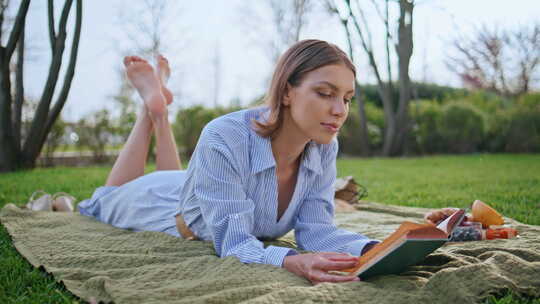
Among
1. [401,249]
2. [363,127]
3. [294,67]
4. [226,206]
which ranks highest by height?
[294,67]

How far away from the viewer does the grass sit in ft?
6.07

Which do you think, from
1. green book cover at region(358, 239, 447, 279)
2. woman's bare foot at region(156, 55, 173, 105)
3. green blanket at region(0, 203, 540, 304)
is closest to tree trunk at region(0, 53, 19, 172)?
woman's bare foot at region(156, 55, 173, 105)

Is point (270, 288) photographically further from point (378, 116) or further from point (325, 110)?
point (378, 116)

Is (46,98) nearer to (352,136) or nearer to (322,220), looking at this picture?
(322,220)

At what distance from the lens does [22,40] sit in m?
7.69

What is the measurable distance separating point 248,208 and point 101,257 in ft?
2.30

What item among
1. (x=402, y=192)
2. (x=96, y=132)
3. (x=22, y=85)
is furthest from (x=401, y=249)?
(x=96, y=132)

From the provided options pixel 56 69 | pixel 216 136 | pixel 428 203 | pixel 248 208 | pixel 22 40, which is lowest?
pixel 428 203

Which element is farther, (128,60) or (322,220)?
(128,60)

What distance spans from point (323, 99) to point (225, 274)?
30.0 inches

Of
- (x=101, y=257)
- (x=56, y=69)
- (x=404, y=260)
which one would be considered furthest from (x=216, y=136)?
(x=56, y=69)

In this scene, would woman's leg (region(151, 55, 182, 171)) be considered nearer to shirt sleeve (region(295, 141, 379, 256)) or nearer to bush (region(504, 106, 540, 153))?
shirt sleeve (region(295, 141, 379, 256))

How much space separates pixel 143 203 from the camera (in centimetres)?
302

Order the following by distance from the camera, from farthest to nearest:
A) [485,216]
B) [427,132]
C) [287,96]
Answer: [427,132] < [485,216] < [287,96]
